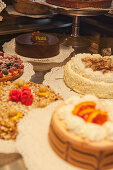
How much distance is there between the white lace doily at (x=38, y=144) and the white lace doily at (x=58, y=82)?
0.54m

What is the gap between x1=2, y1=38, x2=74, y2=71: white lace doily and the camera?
266 cm

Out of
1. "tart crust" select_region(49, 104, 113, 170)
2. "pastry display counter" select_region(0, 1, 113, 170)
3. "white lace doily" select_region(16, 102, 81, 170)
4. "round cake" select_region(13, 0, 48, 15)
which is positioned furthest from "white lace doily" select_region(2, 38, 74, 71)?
"tart crust" select_region(49, 104, 113, 170)

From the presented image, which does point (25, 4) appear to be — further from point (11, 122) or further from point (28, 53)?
point (11, 122)

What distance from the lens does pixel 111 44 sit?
126 inches

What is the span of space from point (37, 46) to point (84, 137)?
1.62m

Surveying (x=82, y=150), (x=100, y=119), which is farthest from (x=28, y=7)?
(x=82, y=150)

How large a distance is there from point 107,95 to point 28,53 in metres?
1.05

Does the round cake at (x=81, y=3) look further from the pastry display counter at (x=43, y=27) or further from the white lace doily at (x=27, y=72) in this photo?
the white lace doily at (x=27, y=72)

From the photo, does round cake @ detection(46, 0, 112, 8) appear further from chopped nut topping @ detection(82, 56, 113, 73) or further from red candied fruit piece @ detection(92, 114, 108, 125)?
red candied fruit piece @ detection(92, 114, 108, 125)

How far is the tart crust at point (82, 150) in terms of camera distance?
1.24 meters

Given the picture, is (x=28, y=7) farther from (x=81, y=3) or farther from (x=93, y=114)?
(x=93, y=114)

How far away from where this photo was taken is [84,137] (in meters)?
1.28

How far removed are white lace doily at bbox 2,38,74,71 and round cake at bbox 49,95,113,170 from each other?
50.4 inches

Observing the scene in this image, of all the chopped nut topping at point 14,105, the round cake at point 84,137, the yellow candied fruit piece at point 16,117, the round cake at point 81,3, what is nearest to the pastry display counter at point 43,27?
the round cake at point 81,3
